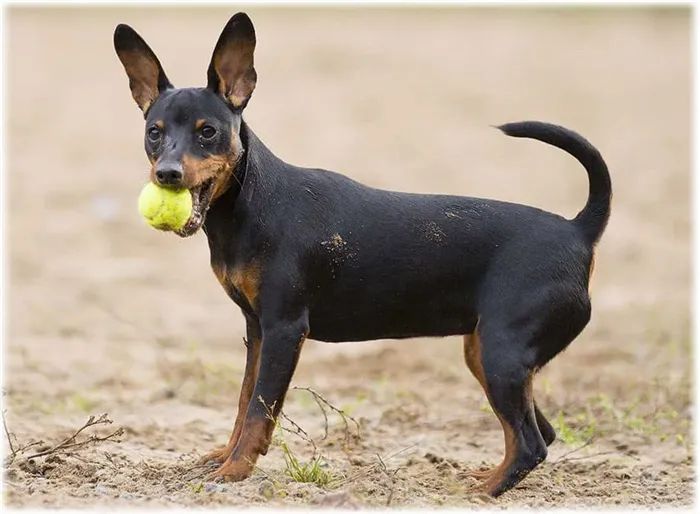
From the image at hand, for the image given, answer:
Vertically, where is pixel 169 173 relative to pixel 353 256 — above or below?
above

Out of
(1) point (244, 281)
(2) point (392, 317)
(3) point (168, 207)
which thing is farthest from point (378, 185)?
(3) point (168, 207)

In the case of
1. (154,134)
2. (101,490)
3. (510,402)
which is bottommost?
(101,490)

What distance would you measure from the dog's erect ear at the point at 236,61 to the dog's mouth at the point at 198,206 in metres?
0.50

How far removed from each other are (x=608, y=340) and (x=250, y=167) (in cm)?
588

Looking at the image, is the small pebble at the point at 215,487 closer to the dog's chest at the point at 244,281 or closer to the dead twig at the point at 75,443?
the dead twig at the point at 75,443

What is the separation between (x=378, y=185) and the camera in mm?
16281

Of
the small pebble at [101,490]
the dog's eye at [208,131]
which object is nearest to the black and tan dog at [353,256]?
the dog's eye at [208,131]

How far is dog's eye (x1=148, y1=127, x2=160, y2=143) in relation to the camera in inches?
236

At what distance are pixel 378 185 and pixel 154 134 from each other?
1037 cm

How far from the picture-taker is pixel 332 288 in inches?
244

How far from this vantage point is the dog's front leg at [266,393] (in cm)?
600

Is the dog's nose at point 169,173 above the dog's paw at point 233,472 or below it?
above

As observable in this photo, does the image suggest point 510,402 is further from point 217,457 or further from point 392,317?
point 217,457

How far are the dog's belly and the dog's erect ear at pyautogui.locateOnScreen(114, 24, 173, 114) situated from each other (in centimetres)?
141
